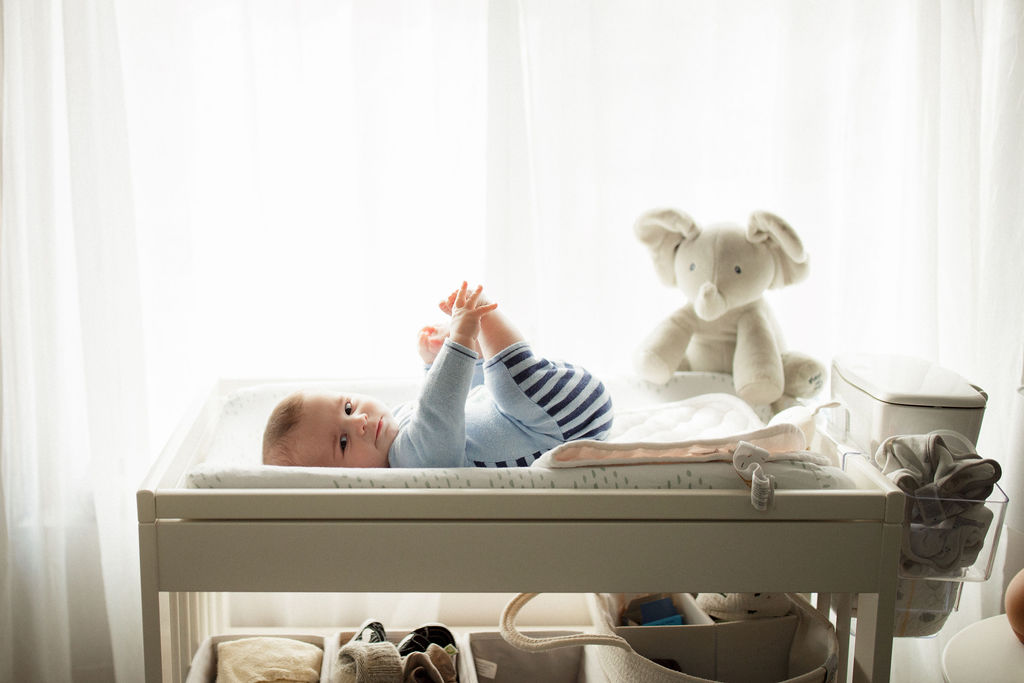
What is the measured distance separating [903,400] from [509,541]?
0.72 m

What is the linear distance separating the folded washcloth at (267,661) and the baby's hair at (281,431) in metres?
0.40

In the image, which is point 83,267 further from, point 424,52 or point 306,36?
point 424,52

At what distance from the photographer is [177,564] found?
1368 millimetres

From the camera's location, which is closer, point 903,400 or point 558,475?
point 558,475

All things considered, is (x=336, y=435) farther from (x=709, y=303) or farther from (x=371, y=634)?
(x=709, y=303)

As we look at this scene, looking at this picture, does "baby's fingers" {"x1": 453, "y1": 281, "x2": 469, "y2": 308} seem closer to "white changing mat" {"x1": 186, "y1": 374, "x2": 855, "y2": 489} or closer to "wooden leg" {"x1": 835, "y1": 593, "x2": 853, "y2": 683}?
"white changing mat" {"x1": 186, "y1": 374, "x2": 855, "y2": 489}

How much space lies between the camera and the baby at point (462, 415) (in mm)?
1525

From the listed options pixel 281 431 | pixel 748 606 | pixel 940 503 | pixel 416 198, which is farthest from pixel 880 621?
pixel 416 198

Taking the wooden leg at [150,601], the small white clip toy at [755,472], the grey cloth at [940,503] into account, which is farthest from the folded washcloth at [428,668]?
the grey cloth at [940,503]

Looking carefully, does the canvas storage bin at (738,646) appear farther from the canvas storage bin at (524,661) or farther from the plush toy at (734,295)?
the plush toy at (734,295)

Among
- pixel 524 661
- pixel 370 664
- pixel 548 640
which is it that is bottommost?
pixel 524 661

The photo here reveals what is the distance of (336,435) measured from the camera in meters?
1.58

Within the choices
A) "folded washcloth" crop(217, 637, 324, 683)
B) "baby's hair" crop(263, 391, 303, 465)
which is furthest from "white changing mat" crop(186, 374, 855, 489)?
"folded washcloth" crop(217, 637, 324, 683)

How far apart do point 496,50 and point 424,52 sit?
159 mm
